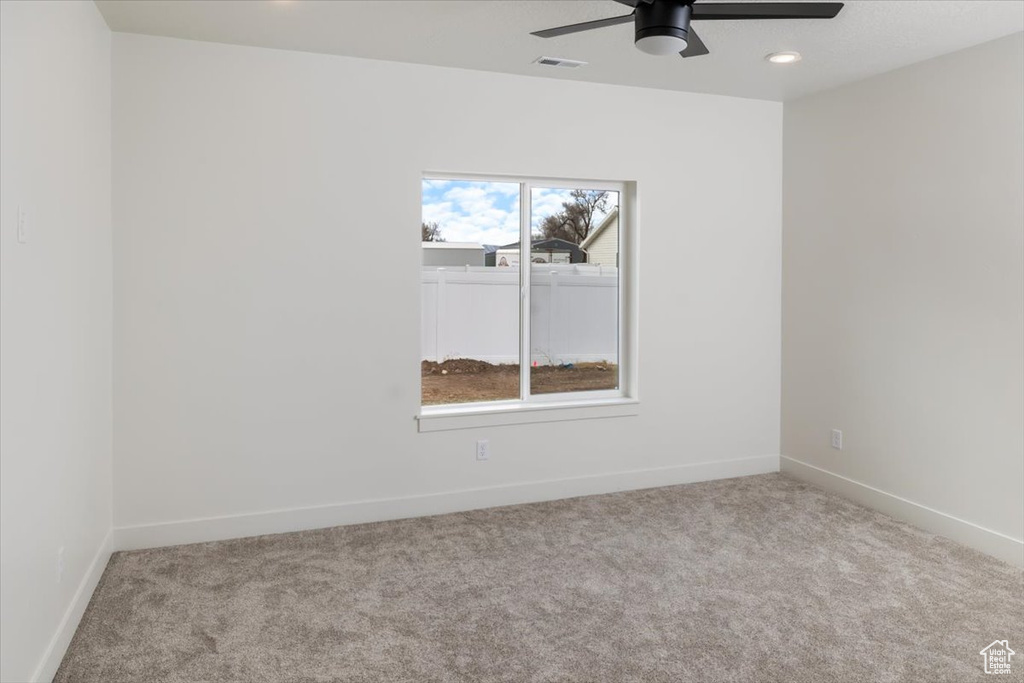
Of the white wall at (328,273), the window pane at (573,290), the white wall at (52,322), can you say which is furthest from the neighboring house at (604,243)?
the white wall at (52,322)

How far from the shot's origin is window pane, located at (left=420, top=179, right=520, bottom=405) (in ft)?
13.4

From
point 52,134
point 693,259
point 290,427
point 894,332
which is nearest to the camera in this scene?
point 52,134

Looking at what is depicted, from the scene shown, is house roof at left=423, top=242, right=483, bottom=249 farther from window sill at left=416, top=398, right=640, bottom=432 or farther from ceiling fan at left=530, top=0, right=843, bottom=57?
ceiling fan at left=530, top=0, right=843, bottom=57

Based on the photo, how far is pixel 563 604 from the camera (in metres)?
2.86

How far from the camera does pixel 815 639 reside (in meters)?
2.58

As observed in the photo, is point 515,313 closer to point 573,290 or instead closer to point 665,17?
point 573,290

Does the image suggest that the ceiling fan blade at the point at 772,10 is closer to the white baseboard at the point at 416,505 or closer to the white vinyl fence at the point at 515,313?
the white vinyl fence at the point at 515,313

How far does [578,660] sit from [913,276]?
287 cm

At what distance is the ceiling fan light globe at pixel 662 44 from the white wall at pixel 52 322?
81.4 inches

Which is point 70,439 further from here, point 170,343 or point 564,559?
point 564,559

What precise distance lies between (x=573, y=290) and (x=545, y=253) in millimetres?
306

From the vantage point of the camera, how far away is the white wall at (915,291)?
3354mm

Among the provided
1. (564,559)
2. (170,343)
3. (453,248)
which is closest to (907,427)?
(564,559)

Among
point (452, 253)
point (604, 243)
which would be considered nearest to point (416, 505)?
point (452, 253)
